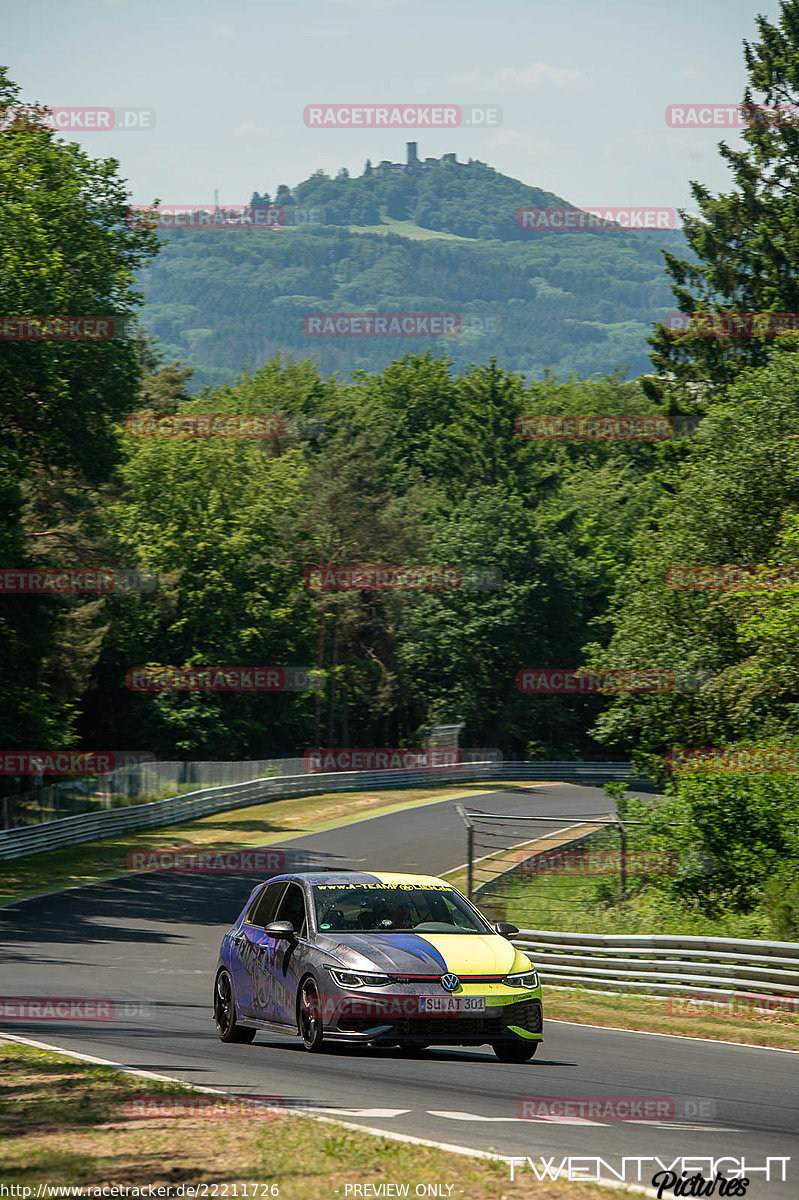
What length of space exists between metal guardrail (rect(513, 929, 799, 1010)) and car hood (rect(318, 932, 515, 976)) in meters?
6.44

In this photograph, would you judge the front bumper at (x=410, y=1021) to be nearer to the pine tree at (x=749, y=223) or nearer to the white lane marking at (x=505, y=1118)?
the white lane marking at (x=505, y=1118)

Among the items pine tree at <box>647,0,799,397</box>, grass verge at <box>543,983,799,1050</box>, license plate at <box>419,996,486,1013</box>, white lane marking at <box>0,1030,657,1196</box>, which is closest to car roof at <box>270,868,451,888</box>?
license plate at <box>419,996,486,1013</box>

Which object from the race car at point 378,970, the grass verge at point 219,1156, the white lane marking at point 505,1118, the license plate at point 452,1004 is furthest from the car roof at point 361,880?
the white lane marking at point 505,1118

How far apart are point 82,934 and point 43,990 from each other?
9.60 meters

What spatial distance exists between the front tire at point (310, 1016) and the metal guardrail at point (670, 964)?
729cm

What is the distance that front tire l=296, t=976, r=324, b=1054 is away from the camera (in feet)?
35.0

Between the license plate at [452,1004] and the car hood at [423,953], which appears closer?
the license plate at [452,1004]

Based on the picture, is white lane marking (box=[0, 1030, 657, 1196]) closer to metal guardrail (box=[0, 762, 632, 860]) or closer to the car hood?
the car hood

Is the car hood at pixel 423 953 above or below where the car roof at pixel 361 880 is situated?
below

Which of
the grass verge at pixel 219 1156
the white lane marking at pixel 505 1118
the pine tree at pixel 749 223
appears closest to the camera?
the grass verge at pixel 219 1156

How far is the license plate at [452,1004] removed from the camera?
10.3 meters

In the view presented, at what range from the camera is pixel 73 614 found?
53.4 m

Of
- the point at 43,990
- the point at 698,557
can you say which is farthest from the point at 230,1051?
the point at 698,557

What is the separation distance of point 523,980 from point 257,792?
1713 inches
